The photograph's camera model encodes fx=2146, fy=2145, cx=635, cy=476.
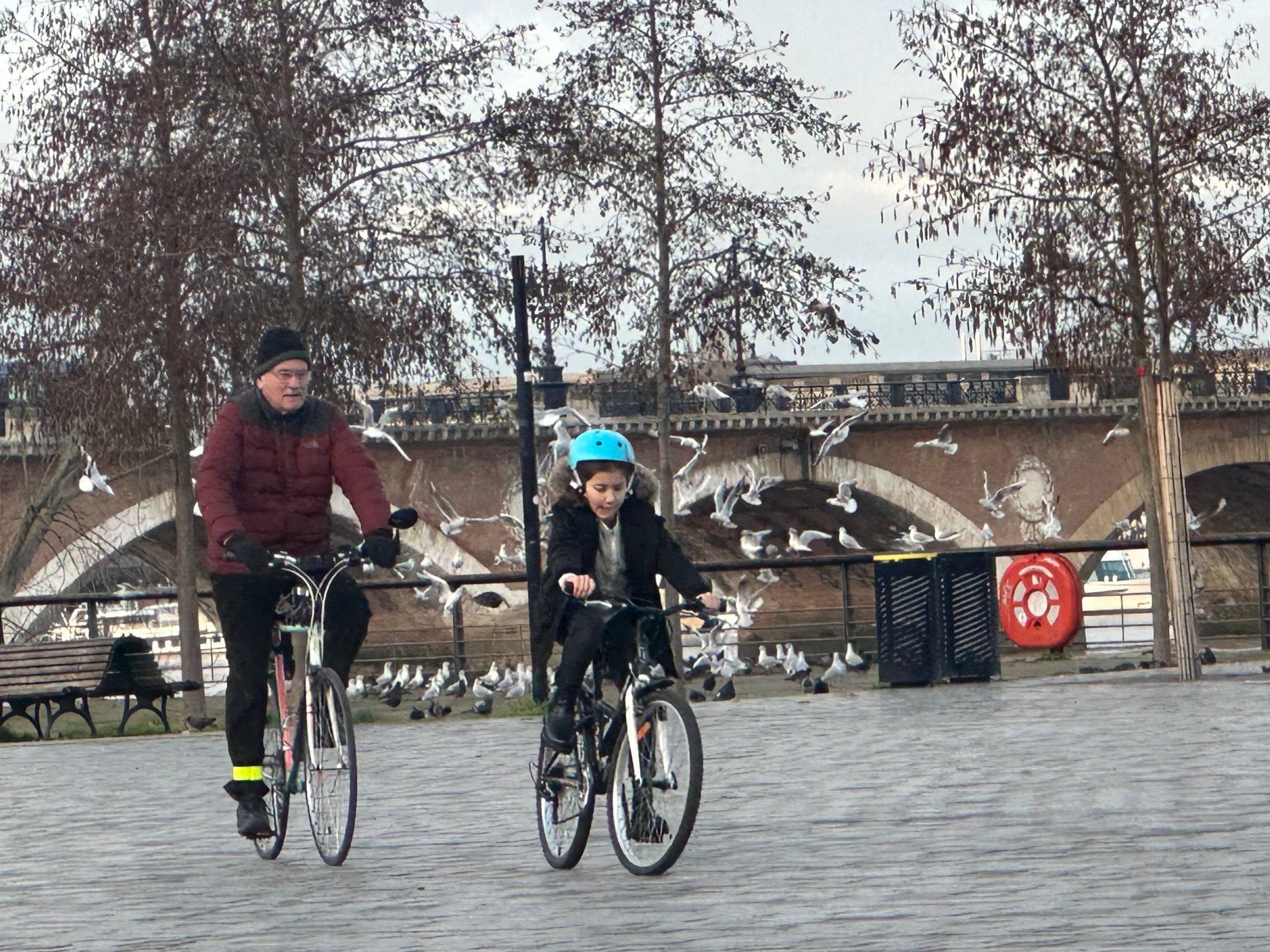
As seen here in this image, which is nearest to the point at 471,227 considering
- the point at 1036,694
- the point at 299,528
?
the point at 1036,694

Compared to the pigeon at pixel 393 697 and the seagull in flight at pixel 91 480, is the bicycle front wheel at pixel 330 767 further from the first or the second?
the seagull in flight at pixel 91 480

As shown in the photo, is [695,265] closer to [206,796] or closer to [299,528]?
[206,796]

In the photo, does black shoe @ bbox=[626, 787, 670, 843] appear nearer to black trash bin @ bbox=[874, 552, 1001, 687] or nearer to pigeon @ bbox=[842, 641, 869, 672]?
black trash bin @ bbox=[874, 552, 1001, 687]

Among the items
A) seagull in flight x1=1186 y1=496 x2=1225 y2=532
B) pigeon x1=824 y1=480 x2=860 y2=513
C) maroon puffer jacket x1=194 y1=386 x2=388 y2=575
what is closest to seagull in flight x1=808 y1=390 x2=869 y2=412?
pigeon x1=824 y1=480 x2=860 y2=513

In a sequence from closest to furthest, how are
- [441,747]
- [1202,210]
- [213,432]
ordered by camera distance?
1. [213,432]
2. [441,747]
3. [1202,210]

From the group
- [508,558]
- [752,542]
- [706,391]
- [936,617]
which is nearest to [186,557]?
[936,617]

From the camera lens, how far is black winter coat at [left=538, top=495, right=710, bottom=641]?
6223mm

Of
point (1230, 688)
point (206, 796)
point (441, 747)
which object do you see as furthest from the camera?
point (1230, 688)

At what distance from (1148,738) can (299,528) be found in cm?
438

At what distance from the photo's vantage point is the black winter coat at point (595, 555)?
622cm

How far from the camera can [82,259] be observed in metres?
16.0

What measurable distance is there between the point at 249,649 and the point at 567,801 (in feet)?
4.32

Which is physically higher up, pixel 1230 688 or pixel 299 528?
pixel 299 528

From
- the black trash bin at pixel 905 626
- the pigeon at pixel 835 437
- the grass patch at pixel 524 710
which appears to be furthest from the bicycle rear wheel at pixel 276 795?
the pigeon at pixel 835 437
